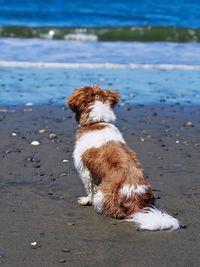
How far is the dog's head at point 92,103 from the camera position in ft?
18.9

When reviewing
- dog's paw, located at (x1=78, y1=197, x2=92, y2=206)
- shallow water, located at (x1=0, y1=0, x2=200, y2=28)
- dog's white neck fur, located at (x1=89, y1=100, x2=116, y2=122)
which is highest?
shallow water, located at (x1=0, y1=0, x2=200, y2=28)

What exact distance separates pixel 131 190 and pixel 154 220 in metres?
0.35

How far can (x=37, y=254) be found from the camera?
467cm

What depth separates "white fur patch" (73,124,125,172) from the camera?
5.64 m

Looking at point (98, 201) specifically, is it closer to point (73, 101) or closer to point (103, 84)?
point (73, 101)

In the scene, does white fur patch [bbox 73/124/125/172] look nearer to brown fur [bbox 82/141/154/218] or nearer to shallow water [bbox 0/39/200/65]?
brown fur [bbox 82/141/154/218]

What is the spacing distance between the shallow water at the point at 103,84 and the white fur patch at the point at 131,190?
18.4ft

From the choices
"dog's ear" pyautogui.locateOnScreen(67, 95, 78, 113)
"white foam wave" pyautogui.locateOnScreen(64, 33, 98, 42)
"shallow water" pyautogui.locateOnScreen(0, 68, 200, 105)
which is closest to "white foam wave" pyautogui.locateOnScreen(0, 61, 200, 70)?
"shallow water" pyautogui.locateOnScreen(0, 68, 200, 105)

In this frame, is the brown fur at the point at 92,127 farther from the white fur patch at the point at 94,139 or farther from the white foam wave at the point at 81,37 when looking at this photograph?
the white foam wave at the point at 81,37

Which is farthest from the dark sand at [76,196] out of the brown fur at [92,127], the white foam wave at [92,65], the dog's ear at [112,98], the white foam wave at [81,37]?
the white foam wave at [81,37]

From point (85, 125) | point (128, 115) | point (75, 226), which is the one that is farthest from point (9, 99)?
point (75, 226)

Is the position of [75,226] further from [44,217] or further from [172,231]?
[172,231]

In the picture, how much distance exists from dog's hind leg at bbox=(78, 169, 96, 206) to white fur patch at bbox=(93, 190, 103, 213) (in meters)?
0.24

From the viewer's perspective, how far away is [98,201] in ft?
18.1
